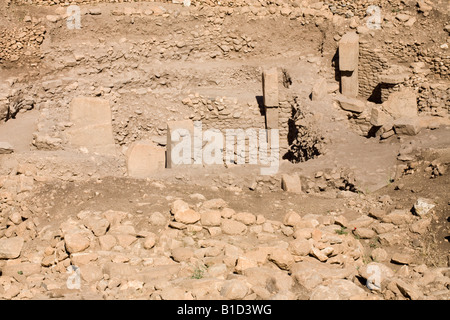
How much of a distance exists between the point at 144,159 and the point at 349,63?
5377 mm

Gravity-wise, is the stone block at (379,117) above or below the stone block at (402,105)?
below

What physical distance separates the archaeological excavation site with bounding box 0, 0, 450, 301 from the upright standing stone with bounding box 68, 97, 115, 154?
0.04 m

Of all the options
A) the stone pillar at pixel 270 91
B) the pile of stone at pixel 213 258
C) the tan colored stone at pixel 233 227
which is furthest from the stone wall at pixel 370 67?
the tan colored stone at pixel 233 227

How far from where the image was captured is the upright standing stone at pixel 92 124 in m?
12.6

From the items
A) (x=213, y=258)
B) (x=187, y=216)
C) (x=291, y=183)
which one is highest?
(x=291, y=183)

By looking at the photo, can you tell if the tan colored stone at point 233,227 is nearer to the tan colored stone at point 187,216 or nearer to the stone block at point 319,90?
the tan colored stone at point 187,216

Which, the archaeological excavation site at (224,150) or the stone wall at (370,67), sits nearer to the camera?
the archaeological excavation site at (224,150)

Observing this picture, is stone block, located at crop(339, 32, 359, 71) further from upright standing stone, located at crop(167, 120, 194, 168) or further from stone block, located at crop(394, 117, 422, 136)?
upright standing stone, located at crop(167, 120, 194, 168)

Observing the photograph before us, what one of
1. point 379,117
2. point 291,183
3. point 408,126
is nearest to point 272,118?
point 379,117

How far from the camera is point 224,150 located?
13398 millimetres

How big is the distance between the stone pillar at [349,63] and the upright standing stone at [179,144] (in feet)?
13.1

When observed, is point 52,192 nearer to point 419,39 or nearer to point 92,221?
point 92,221

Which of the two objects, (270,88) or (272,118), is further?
(272,118)

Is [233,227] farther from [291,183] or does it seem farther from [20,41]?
[20,41]
